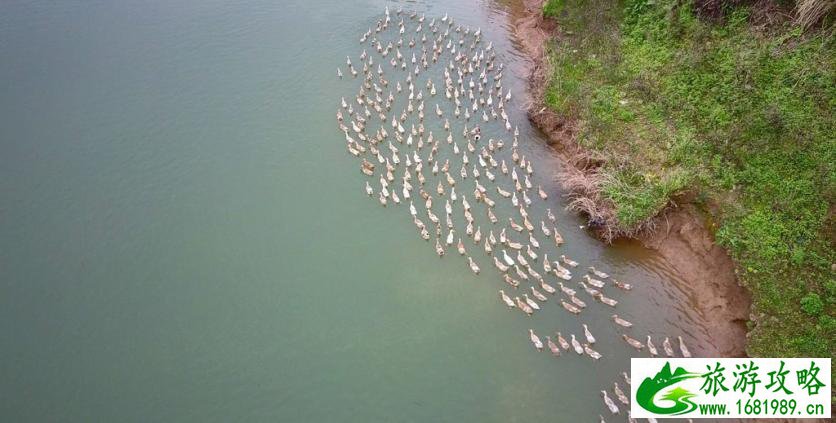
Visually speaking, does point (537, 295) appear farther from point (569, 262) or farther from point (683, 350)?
point (683, 350)

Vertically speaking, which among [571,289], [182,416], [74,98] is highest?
[74,98]

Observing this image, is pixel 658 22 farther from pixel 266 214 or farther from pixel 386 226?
pixel 266 214

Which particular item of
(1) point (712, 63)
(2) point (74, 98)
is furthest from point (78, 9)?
(1) point (712, 63)

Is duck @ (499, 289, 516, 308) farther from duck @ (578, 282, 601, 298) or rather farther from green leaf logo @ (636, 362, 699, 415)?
green leaf logo @ (636, 362, 699, 415)

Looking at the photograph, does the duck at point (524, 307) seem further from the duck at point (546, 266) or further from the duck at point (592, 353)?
the duck at point (592, 353)

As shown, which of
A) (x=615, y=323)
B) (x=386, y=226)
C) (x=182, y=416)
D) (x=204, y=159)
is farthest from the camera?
(x=204, y=159)

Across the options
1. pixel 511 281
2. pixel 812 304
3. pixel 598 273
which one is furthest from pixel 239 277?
pixel 812 304
